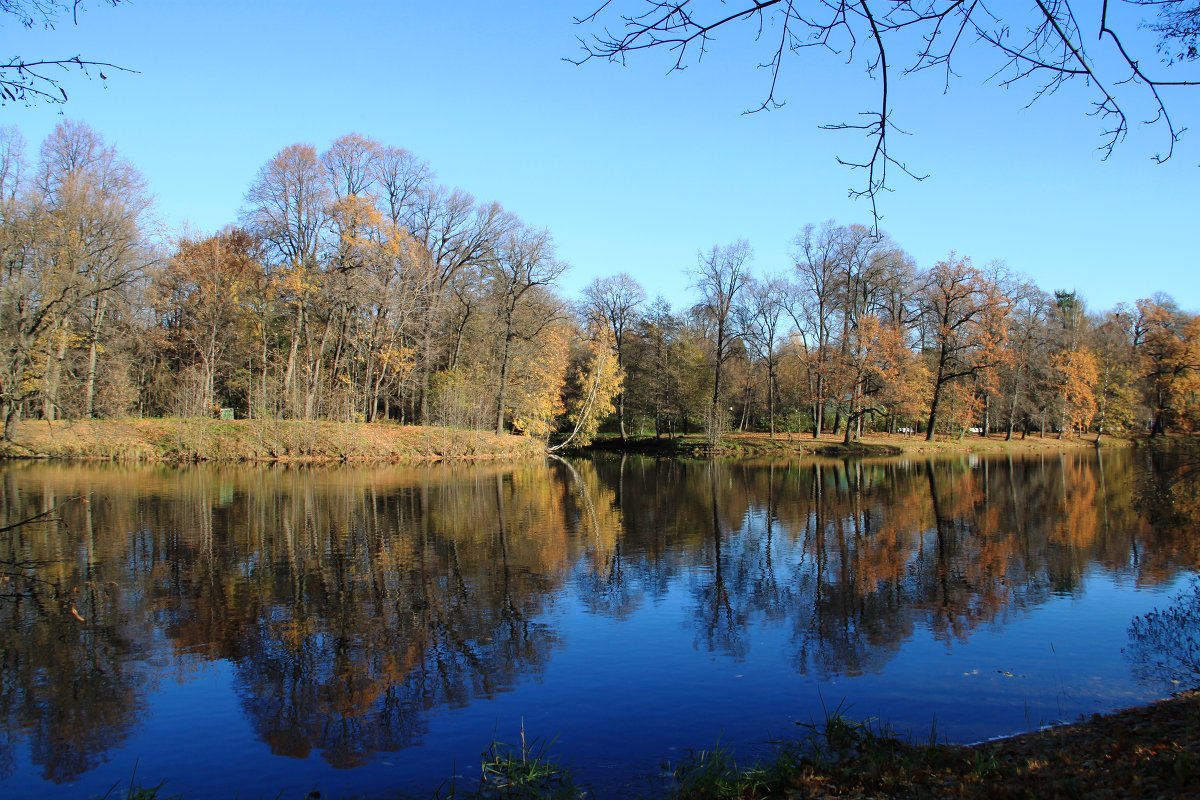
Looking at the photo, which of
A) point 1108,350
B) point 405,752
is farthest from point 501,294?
point 1108,350

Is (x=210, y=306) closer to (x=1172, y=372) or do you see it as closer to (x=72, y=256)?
(x=72, y=256)

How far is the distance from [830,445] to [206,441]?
37.1 metres

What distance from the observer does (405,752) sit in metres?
6.86

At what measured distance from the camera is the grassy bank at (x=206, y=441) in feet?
110

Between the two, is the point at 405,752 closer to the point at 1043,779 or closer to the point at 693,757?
the point at 693,757

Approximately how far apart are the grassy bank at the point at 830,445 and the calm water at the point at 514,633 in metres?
28.7

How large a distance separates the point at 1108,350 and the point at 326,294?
5866cm

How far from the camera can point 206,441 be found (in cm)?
3509

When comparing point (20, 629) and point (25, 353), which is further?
point (25, 353)

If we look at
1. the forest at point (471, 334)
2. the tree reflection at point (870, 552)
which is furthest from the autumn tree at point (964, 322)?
the tree reflection at point (870, 552)

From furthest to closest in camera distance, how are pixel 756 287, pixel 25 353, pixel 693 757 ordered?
1. pixel 756 287
2. pixel 25 353
3. pixel 693 757

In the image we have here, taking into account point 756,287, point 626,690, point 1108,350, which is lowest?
point 626,690

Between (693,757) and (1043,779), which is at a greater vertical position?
(1043,779)

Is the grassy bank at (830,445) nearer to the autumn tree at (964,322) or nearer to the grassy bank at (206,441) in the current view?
the autumn tree at (964,322)
